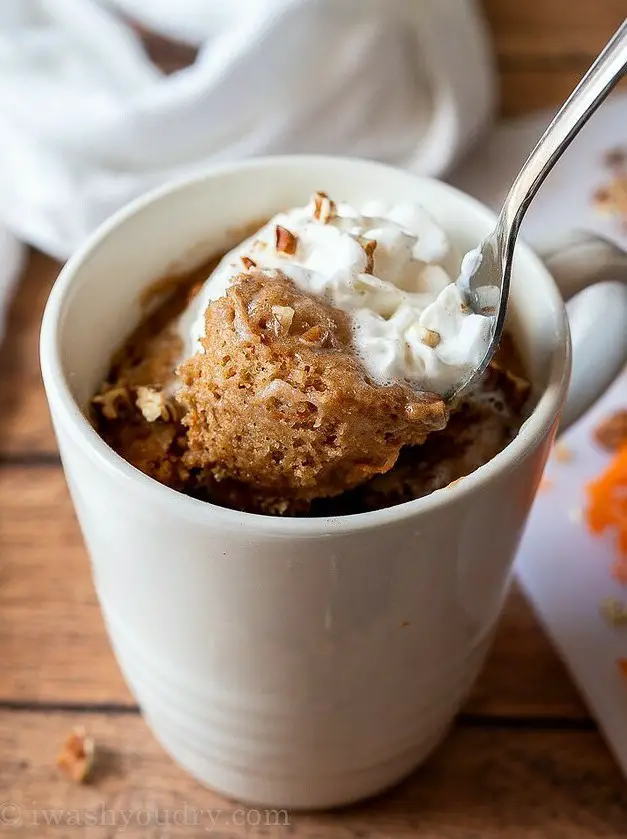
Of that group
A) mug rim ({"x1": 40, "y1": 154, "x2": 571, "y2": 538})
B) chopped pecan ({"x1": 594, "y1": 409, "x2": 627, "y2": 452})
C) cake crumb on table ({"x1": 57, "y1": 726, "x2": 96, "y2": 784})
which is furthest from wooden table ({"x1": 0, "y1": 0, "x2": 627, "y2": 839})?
mug rim ({"x1": 40, "y1": 154, "x2": 571, "y2": 538})

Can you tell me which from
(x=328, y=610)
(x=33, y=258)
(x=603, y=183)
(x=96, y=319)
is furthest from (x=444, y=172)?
(x=328, y=610)

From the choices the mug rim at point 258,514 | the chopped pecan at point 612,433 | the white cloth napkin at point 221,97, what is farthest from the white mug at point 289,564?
the white cloth napkin at point 221,97

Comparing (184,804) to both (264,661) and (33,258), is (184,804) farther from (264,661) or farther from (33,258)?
(33,258)

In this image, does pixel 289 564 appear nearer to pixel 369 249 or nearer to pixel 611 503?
pixel 369 249

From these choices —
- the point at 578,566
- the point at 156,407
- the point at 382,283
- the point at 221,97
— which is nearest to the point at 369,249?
the point at 382,283

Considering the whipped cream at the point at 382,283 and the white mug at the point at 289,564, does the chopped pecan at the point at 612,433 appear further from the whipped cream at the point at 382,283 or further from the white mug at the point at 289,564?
the whipped cream at the point at 382,283

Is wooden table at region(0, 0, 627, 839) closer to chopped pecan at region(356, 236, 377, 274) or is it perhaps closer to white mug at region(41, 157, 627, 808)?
white mug at region(41, 157, 627, 808)

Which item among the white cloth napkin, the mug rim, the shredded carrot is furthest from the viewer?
the white cloth napkin
